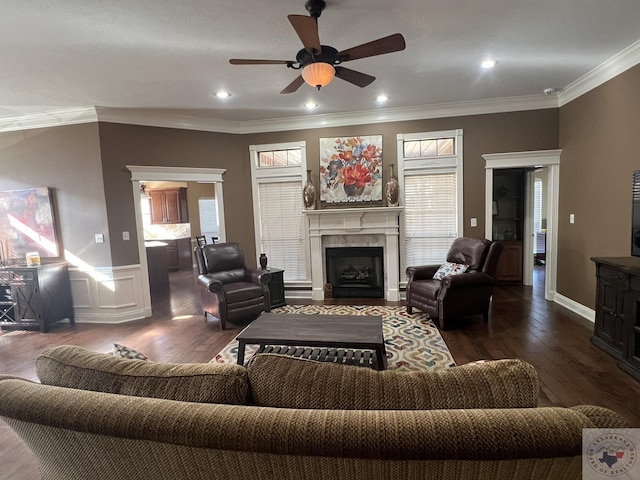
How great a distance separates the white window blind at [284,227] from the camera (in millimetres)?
5297

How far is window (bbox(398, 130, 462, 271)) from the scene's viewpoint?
4.84 meters

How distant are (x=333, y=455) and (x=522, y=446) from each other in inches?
17.3

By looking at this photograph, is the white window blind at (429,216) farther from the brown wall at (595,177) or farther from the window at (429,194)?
the brown wall at (595,177)

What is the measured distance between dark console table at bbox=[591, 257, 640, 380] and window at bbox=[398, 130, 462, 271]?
Result: 206 centimetres

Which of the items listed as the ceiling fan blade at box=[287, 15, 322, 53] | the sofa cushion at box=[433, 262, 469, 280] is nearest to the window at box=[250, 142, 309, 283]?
the sofa cushion at box=[433, 262, 469, 280]

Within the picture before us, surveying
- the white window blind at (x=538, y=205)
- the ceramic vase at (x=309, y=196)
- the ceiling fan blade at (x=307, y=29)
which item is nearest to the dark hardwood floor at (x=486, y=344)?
the ceramic vase at (x=309, y=196)

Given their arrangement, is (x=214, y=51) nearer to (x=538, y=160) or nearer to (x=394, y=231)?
(x=394, y=231)

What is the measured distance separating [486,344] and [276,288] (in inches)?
109

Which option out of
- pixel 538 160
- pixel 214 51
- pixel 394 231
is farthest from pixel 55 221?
pixel 538 160

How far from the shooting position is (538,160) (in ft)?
15.0

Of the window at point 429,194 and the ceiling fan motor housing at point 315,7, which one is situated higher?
the ceiling fan motor housing at point 315,7

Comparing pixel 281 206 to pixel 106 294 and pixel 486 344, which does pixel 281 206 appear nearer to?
pixel 106 294

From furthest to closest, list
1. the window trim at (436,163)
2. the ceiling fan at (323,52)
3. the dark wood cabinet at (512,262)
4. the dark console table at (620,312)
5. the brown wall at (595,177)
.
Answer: the dark wood cabinet at (512,262) < the window trim at (436,163) < the brown wall at (595,177) < the dark console table at (620,312) < the ceiling fan at (323,52)

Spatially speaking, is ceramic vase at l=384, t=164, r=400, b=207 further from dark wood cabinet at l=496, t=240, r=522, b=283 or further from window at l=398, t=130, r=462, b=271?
dark wood cabinet at l=496, t=240, r=522, b=283
